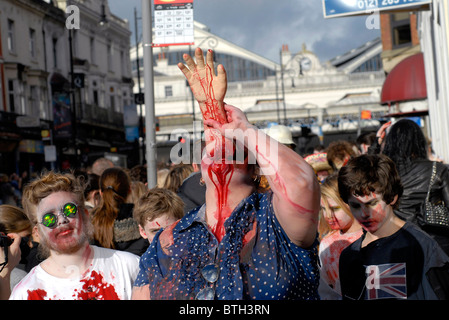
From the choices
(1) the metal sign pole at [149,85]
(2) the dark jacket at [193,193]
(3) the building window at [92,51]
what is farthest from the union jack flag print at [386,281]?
(3) the building window at [92,51]

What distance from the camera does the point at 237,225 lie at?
2600 millimetres

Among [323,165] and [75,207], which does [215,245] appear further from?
[323,165]

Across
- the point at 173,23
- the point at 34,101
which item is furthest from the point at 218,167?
the point at 34,101

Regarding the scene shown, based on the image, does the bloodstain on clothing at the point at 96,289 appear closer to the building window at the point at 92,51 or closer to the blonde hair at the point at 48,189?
the blonde hair at the point at 48,189

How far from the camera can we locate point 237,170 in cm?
264

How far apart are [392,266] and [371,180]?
453 millimetres

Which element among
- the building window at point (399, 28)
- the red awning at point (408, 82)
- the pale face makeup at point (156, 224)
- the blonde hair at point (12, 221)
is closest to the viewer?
the pale face makeup at point (156, 224)

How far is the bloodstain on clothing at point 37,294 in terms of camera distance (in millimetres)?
3152

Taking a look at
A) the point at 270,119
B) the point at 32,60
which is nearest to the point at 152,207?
the point at 32,60

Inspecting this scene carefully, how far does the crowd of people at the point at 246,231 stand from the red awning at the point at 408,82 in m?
18.5

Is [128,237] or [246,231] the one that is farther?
[128,237]

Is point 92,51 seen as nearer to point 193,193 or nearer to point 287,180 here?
point 193,193
